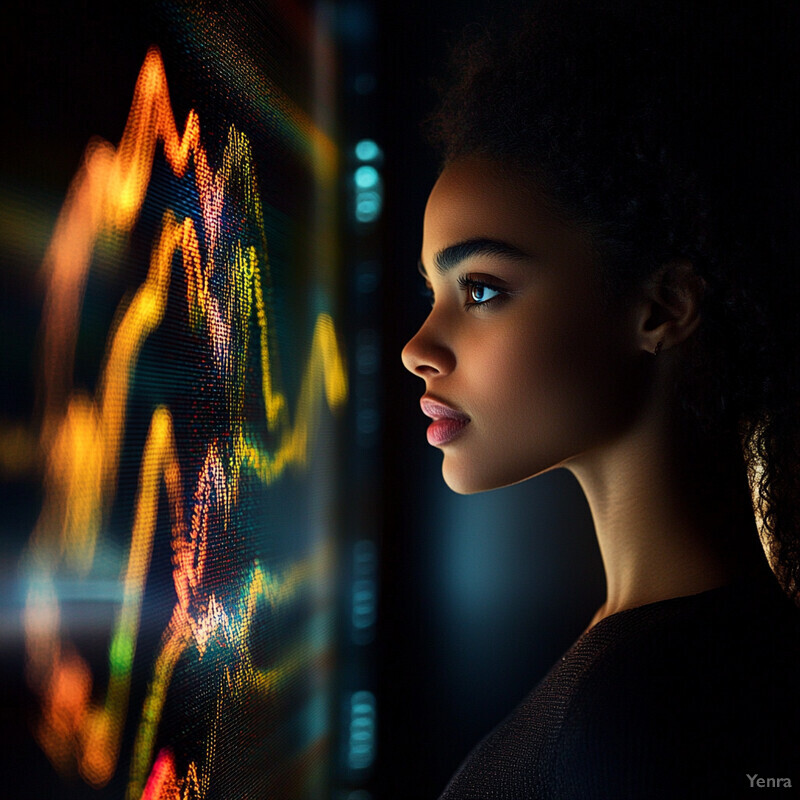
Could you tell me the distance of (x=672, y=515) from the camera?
2.07ft

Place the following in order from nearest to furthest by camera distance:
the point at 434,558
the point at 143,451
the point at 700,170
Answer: the point at 143,451
the point at 700,170
the point at 434,558

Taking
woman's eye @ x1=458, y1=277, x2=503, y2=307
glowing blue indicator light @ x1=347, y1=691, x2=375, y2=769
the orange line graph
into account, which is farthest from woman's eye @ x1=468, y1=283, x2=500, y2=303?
glowing blue indicator light @ x1=347, y1=691, x2=375, y2=769

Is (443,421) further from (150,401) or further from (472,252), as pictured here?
(150,401)

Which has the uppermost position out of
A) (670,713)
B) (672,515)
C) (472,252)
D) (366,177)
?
(366,177)

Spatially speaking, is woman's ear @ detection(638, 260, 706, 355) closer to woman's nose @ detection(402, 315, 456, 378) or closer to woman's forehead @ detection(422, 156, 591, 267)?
woman's forehead @ detection(422, 156, 591, 267)

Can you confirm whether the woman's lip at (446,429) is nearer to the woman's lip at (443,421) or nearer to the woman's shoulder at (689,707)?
the woman's lip at (443,421)

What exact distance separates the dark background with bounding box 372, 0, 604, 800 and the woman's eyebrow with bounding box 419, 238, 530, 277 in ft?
1.57

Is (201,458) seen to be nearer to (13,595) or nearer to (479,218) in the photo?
(13,595)

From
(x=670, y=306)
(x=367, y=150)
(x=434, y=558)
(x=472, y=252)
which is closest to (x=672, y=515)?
(x=670, y=306)

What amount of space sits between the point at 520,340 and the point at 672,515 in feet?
0.66

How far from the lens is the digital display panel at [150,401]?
36 centimetres

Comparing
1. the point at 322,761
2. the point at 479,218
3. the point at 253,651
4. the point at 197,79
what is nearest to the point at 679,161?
the point at 479,218

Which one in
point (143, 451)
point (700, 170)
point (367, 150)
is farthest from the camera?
Answer: point (367, 150)

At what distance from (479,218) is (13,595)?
18.8 inches
